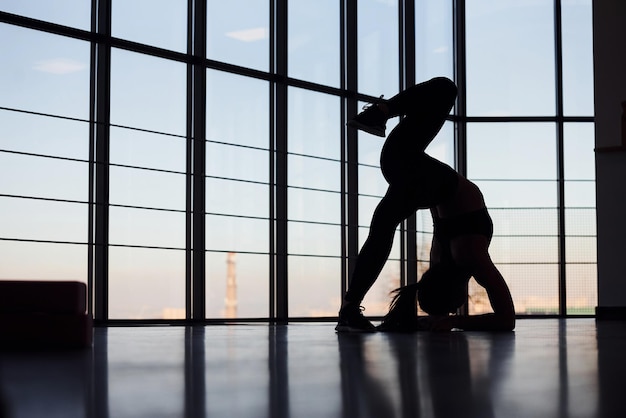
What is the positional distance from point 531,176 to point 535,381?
9.64 metres

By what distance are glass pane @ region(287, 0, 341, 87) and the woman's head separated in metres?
6.10

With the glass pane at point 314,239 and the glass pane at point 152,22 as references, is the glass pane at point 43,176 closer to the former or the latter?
the glass pane at point 152,22

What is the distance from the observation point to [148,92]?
7.51m

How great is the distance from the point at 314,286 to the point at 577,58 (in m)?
4.40

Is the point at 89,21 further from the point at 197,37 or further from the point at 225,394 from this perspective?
the point at 225,394

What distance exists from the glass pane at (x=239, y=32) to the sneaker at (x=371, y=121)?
552cm

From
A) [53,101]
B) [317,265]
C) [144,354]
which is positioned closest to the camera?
[144,354]

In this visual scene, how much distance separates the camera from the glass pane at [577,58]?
10406 millimetres

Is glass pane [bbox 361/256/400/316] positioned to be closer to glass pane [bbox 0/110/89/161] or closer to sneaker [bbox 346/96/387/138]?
glass pane [bbox 0/110/89/161]

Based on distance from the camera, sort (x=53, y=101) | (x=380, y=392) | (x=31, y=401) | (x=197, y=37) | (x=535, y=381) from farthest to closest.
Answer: (x=197, y=37)
(x=53, y=101)
(x=535, y=381)
(x=380, y=392)
(x=31, y=401)

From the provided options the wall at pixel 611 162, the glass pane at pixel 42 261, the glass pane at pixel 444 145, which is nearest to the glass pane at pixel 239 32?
the glass pane at pixel 42 261

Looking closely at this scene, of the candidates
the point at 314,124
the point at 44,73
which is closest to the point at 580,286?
the point at 314,124

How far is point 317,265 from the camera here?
8.73 metres

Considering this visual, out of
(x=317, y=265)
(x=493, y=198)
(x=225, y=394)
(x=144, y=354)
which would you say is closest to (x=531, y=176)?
(x=493, y=198)
